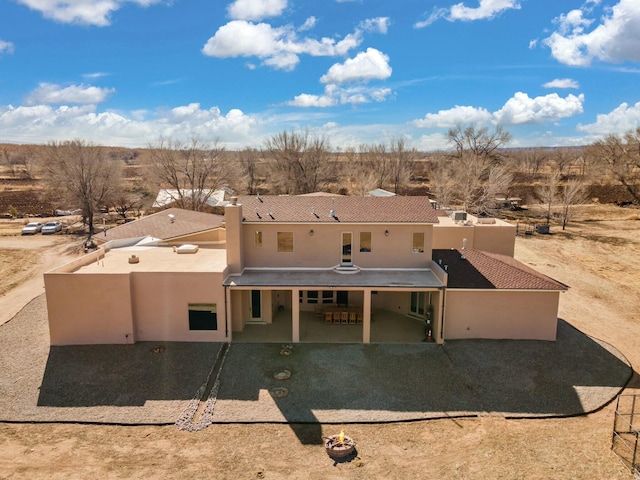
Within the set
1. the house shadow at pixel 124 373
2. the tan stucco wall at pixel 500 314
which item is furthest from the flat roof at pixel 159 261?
the tan stucco wall at pixel 500 314

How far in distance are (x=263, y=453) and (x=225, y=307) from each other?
7250 millimetres

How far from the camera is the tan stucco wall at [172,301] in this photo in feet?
58.4

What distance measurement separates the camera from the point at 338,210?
20.9 metres

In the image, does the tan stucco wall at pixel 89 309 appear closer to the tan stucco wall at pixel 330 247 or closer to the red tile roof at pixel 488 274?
the tan stucco wall at pixel 330 247

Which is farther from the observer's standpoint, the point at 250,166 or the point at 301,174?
the point at 250,166

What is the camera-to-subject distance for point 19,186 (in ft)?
263

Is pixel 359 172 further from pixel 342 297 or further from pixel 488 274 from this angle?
pixel 488 274

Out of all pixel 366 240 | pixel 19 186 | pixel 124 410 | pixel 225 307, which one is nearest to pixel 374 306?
pixel 366 240

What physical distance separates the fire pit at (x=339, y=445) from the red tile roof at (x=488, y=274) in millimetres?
8521

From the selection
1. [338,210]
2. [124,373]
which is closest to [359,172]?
[338,210]

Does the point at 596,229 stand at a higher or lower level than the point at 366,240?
lower

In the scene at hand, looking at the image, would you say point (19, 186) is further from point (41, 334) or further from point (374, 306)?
point (374, 306)

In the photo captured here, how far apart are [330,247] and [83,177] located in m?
33.9

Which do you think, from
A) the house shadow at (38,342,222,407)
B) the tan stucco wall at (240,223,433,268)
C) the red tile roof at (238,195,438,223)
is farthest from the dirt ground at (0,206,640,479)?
the red tile roof at (238,195,438,223)
